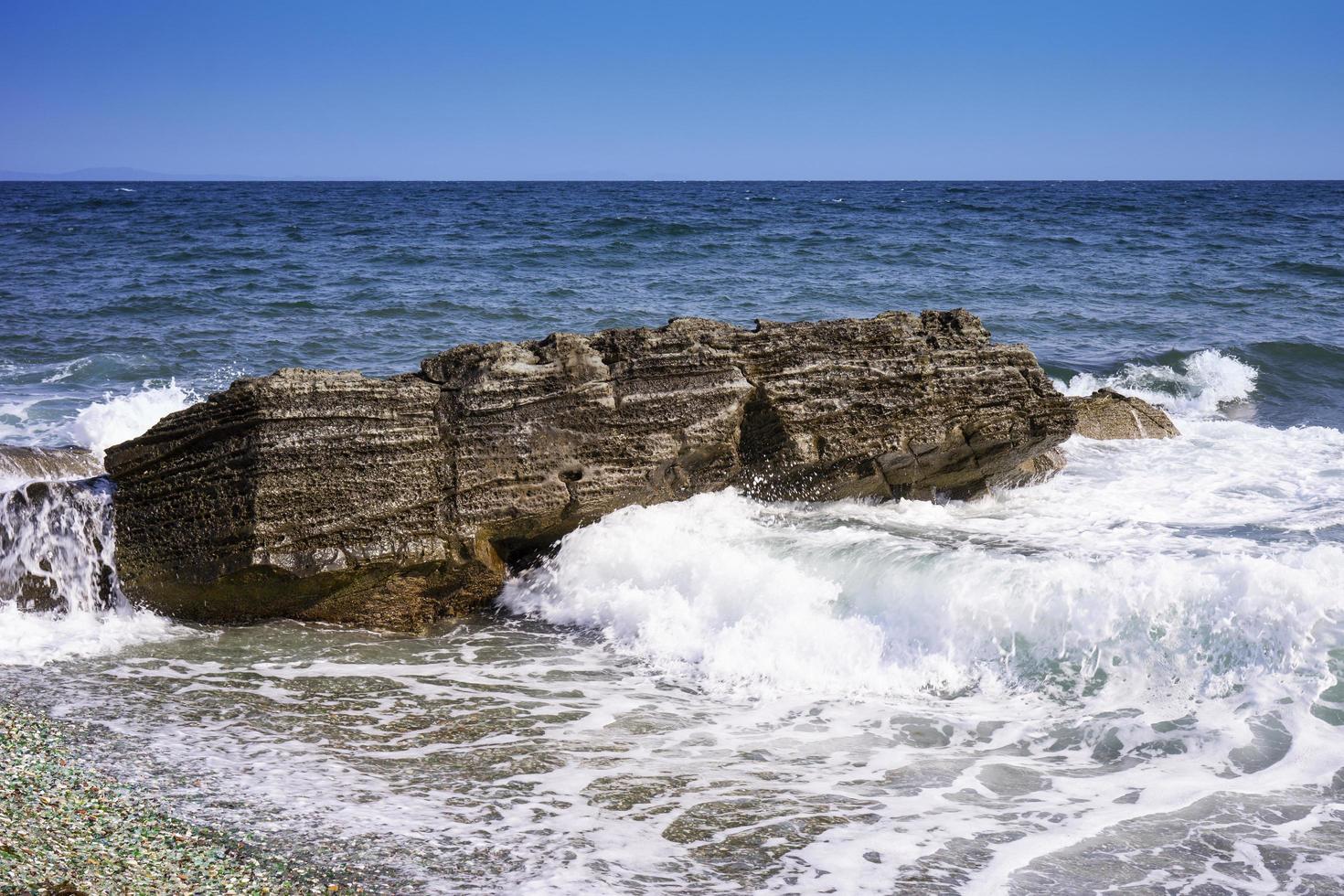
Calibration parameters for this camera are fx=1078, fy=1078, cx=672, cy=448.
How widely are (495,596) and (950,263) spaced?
59.0 ft

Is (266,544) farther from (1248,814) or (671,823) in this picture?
(1248,814)

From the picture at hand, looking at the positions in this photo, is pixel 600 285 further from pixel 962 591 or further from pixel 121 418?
pixel 962 591

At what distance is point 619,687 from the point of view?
5246mm

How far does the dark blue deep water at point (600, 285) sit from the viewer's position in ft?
43.5

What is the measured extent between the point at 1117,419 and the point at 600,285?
1061 cm

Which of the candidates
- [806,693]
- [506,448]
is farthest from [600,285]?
[806,693]

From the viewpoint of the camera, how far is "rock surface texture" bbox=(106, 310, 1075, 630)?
5.59m

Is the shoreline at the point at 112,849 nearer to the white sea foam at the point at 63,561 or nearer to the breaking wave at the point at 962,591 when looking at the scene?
the white sea foam at the point at 63,561

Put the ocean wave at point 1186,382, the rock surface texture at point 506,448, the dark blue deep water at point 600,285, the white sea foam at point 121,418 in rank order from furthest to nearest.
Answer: the dark blue deep water at point 600,285 < the ocean wave at point 1186,382 < the white sea foam at point 121,418 < the rock surface texture at point 506,448

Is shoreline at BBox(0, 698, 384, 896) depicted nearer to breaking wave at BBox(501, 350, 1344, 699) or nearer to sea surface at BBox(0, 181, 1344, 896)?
sea surface at BBox(0, 181, 1344, 896)

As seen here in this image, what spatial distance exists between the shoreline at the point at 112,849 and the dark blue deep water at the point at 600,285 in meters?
6.44

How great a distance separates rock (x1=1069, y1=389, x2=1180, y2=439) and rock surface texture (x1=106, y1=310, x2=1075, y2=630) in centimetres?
259

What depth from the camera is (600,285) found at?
1862cm

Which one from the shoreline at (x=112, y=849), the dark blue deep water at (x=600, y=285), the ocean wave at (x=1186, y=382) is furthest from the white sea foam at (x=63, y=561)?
the ocean wave at (x=1186, y=382)
